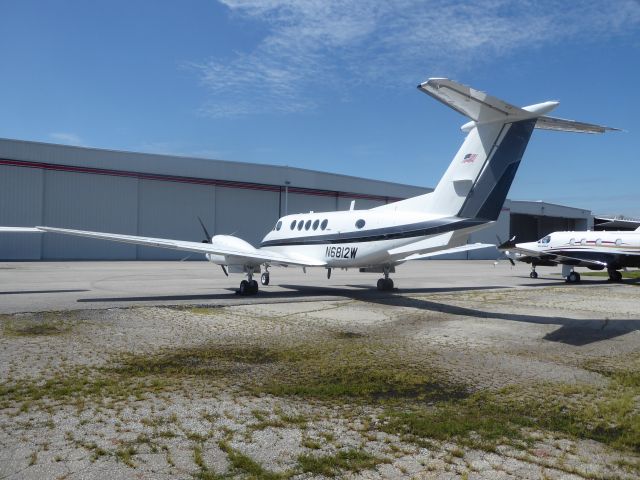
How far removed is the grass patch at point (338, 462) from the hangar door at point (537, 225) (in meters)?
78.3

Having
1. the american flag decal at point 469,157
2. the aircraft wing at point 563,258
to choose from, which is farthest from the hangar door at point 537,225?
the american flag decal at point 469,157

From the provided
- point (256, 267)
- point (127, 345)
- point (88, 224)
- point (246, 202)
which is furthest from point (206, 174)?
point (127, 345)

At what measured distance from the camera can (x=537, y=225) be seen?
80.4 meters

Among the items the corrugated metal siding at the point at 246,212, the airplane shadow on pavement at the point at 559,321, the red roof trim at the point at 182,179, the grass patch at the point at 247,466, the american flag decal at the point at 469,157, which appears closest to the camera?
the grass patch at the point at 247,466

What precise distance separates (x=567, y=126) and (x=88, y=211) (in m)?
35.7

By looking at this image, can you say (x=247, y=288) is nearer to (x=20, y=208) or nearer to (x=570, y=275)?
(x=570, y=275)

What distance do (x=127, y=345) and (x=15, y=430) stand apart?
12.0 feet

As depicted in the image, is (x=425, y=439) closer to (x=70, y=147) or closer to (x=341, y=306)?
(x=341, y=306)

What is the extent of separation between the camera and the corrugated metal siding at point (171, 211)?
136 feet

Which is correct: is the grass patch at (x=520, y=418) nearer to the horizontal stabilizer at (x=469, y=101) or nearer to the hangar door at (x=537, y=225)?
the horizontal stabilizer at (x=469, y=101)

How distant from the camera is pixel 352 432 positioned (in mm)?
4656

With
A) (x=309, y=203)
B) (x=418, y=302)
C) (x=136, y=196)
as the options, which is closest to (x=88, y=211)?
(x=136, y=196)

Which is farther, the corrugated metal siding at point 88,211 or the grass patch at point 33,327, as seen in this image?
the corrugated metal siding at point 88,211

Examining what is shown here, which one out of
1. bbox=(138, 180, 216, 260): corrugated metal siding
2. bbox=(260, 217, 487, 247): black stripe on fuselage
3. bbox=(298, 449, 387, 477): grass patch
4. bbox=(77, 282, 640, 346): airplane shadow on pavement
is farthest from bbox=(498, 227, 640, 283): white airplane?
bbox=(138, 180, 216, 260): corrugated metal siding
